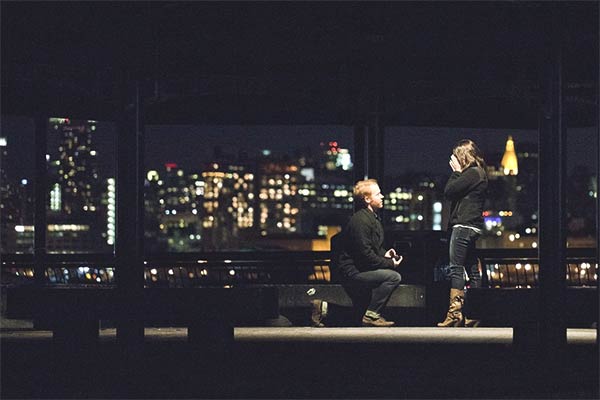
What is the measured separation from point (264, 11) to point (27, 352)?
11.2ft

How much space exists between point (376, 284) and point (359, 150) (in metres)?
4.26

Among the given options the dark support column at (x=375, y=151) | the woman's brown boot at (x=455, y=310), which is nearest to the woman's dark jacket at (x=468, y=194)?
the woman's brown boot at (x=455, y=310)

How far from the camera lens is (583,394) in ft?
33.1

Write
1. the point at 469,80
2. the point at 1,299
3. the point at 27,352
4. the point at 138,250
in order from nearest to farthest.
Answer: the point at 138,250 < the point at 27,352 < the point at 469,80 < the point at 1,299

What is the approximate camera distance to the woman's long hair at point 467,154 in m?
14.6

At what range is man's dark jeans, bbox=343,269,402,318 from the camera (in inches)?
592

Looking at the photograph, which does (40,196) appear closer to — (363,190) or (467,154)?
(363,190)

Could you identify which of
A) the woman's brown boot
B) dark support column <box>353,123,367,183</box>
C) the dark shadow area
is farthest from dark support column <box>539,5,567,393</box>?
dark support column <box>353,123,367,183</box>

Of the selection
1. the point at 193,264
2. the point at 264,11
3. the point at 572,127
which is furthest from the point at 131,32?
the point at 572,127

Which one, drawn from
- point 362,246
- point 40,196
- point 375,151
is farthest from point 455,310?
point 40,196

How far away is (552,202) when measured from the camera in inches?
496

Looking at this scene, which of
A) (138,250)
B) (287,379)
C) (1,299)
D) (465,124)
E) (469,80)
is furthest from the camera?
(465,124)

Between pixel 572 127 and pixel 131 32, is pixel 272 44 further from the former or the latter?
pixel 572 127

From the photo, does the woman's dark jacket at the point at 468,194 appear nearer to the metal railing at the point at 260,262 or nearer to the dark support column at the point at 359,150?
the metal railing at the point at 260,262
